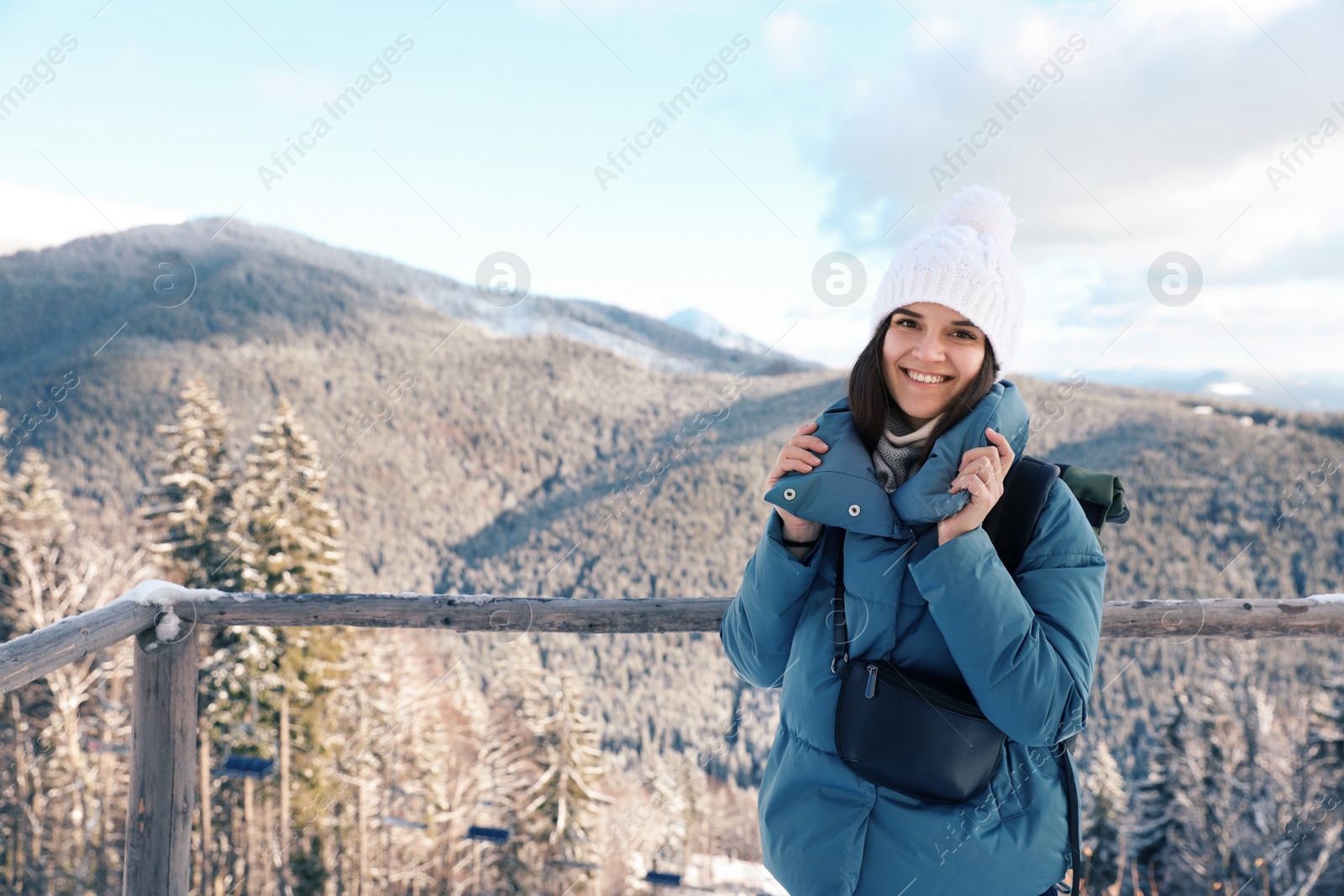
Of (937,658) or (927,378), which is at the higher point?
(927,378)

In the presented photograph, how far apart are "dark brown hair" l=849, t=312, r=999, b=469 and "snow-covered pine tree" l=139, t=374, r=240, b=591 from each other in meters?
15.3

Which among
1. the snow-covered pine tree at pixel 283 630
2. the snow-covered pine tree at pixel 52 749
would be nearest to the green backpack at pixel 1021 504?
the snow-covered pine tree at pixel 283 630

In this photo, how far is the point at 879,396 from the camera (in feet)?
5.11

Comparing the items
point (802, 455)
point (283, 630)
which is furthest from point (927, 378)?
point (283, 630)

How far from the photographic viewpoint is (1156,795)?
21281 millimetres

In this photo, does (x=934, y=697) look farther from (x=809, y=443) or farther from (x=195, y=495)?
(x=195, y=495)

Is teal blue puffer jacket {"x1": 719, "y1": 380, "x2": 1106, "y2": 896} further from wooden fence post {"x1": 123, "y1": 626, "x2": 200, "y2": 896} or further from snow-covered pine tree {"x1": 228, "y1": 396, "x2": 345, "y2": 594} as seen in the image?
snow-covered pine tree {"x1": 228, "y1": 396, "x2": 345, "y2": 594}

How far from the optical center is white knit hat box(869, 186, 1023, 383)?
4.94ft

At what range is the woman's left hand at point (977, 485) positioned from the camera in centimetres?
130

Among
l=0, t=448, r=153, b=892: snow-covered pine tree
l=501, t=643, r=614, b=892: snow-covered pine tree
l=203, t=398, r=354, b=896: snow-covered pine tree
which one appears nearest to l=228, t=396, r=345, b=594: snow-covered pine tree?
l=203, t=398, r=354, b=896: snow-covered pine tree

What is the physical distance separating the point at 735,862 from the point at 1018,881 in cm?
3797

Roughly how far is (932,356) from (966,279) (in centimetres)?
16

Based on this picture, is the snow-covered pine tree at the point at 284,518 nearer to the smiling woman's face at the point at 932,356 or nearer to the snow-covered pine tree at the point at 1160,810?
the smiling woman's face at the point at 932,356

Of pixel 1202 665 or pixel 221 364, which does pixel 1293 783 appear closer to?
pixel 1202 665
